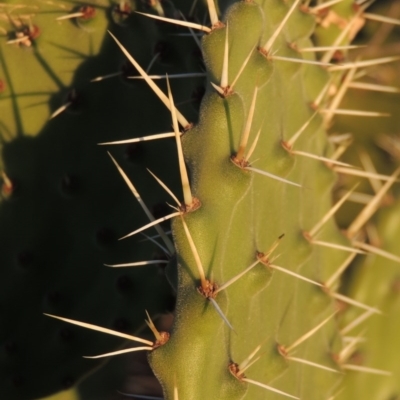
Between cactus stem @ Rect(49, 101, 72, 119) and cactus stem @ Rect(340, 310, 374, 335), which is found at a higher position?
cactus stem @ Rect(49, 101, 72, 119)

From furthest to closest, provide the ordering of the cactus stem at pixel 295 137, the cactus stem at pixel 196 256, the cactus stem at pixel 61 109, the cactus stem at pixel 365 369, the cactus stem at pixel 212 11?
the cactus stem at pixel 365 369
the cactus stem at pixel 61 109
the cactus stem at pixel 295 137
the cactus stem at pixel 212 11
the cactus stem at pixel 196 256

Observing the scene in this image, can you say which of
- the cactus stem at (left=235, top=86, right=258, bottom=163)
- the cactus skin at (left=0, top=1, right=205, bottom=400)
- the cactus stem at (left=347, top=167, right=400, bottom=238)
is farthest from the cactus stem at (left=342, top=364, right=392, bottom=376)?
the cactus stem at (left=235, top=86, right=258, bottom=163)

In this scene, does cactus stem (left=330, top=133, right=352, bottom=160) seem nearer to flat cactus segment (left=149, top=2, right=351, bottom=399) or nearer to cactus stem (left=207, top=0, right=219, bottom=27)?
flat cactus segment (left=149, top=2, right=351, bottom=399)

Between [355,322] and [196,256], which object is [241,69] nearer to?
[196,256]

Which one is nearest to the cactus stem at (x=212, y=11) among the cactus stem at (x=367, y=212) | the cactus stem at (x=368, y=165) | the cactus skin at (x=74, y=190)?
the cactus skin at (x=74, y=190)

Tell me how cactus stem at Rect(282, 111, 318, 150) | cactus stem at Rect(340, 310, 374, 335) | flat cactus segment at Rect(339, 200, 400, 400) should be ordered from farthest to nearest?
flat cactus segment at Rect(339, 200, 400, 400), cactus stem at Rect(340, 310, 374, 335), cactus stem at Rect(282, 111, 318, 150)

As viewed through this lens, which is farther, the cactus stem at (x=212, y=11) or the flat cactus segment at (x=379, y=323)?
the flat cactus segment at (x=379, y=323)

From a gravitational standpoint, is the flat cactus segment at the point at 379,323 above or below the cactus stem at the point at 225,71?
below

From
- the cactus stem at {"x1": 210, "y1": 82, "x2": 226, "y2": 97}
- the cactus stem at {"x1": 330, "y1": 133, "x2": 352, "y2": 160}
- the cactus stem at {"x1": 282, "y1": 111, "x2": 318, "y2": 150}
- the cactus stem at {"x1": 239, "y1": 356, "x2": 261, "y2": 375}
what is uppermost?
the cactus stem at {"x1": 210, "y1": 82, "x2": 226, "y2": 97}

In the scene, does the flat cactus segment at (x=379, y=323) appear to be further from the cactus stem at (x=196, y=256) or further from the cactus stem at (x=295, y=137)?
the cactus stem at (x=196, y=256)
